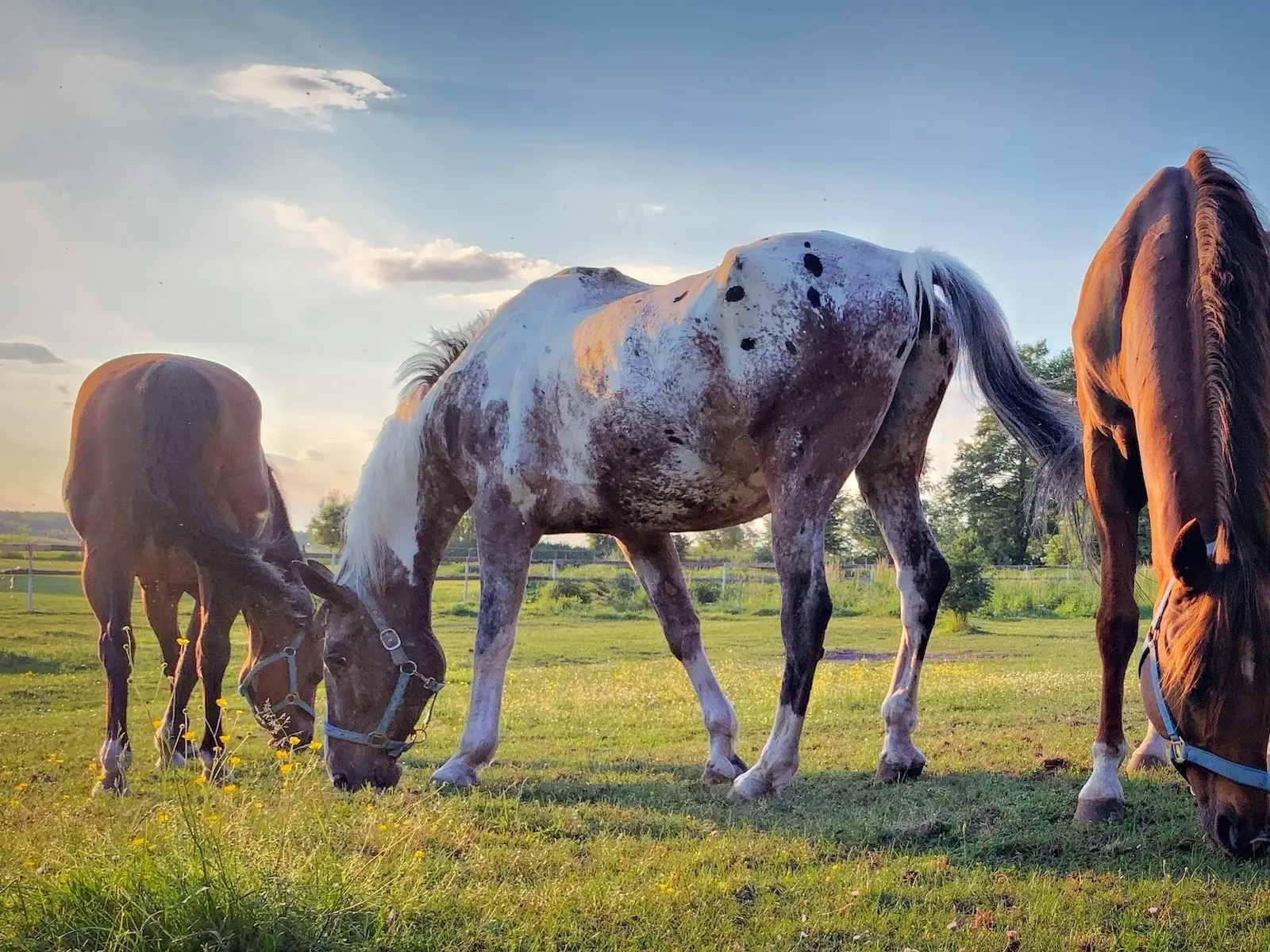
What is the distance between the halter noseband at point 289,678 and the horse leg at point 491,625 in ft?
4.71

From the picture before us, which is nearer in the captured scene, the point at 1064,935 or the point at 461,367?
the point at 1064,935

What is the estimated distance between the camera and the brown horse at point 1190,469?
3.26 meters

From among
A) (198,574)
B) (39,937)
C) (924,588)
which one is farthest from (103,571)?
(924,588)

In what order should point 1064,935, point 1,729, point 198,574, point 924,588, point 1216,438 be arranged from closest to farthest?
Answer: point 1064,935
point 1216,438
point 924,588
point 198,574
point 1,729

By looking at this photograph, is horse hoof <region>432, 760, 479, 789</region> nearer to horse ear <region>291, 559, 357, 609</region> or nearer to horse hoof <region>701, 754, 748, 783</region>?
horse ear <region>291, 559, 357, 609</region>

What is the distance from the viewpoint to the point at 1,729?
816 centimetres

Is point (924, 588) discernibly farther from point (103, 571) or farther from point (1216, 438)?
point (103, 571)

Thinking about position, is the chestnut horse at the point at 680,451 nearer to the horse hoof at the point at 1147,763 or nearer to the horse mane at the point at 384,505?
the horse mane at the point at 384,505

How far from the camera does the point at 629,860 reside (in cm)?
378

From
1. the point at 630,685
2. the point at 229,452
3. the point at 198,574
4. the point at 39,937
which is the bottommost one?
the point at 630,685

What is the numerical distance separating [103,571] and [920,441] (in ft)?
17.2

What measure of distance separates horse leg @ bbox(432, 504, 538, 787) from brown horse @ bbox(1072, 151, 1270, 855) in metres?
3.03

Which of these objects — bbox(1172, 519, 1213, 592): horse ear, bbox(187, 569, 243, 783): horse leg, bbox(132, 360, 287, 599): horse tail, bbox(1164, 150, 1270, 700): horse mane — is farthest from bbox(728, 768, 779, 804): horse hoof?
bbox(187, 569, 243, 783): horse leg

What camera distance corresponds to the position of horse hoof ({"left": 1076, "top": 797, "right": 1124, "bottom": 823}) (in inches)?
162
